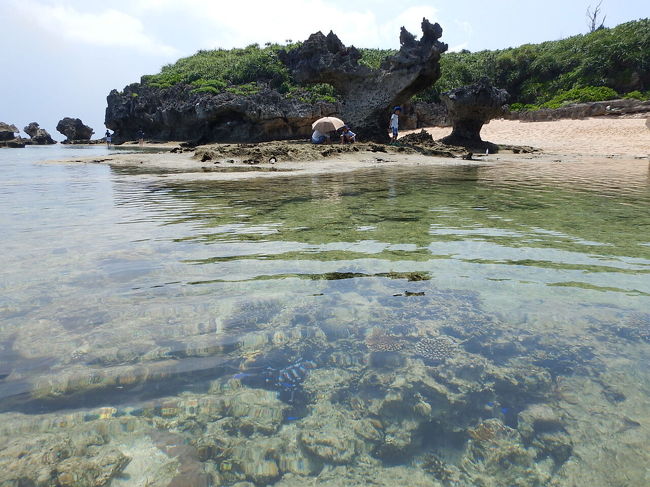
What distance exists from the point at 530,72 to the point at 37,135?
173 ft

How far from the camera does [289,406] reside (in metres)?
1.84

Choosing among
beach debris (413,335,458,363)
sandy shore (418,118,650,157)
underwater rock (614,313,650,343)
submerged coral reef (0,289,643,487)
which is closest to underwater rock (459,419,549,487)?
submerged coral reef (0,289,643,487)

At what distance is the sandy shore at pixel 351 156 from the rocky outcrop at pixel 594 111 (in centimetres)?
111

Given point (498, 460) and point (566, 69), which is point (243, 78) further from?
point (498, 460)

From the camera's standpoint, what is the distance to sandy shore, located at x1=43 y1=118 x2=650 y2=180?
12.6 meters

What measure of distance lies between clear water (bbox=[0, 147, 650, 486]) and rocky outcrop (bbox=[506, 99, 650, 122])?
25.1 m

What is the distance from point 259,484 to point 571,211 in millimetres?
6208

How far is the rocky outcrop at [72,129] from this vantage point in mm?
50688

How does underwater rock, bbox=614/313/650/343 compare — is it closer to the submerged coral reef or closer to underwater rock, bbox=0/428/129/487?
the submerged coral reef

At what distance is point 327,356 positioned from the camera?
7.24 feet

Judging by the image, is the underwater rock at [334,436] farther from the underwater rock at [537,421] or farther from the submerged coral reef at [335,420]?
the underwater rock at [537,421]

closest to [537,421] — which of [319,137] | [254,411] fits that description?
[254,411]

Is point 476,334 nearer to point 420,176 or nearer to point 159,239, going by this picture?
point 159,239

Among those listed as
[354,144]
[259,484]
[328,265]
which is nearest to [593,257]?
[328,265]
